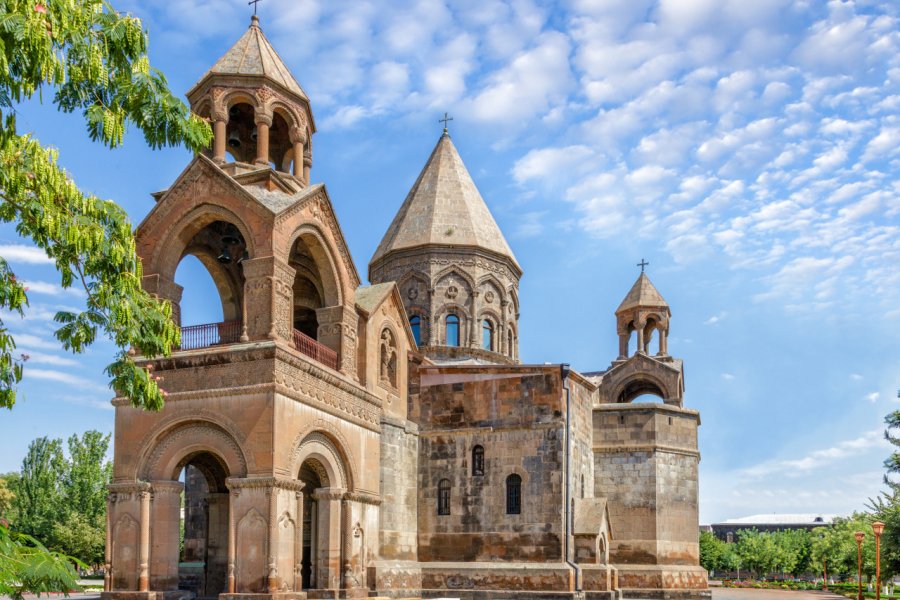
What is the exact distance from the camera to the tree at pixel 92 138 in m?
8.17

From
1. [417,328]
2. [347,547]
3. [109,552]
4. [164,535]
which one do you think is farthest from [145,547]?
[417,328]

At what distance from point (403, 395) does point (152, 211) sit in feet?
28.0

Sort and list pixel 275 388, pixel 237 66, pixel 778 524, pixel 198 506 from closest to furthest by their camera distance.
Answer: pixel 275 388, pixel 237 66, pixel 198 506, pixel 778 524

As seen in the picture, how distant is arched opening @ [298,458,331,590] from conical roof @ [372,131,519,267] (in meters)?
10.5

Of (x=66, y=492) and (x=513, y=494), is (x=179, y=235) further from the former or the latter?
(x=66, y=492)

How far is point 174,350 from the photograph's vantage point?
785 inches

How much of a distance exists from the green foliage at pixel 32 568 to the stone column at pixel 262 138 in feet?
45.8

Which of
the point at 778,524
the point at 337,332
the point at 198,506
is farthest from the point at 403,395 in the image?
the point at 778,524

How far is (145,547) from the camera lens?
18.8 metres

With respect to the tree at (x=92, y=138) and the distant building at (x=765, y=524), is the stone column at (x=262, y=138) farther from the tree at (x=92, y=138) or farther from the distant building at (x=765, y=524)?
the distant building at (x=765, y=524)

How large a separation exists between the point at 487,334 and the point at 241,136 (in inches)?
445

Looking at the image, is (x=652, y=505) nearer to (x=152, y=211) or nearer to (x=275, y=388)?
(x=275, y=388)

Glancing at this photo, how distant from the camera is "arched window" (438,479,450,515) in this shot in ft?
82.6

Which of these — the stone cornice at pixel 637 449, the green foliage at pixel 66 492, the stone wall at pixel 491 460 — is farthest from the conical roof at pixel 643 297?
the green foliage at pixel 66 492
